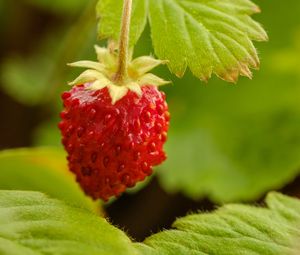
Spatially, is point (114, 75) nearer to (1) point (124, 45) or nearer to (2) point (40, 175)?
(1) point (124, 45)

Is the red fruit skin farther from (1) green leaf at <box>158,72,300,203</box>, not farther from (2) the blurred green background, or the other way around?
(1) green leaf at <box>158,72,300,203</box>

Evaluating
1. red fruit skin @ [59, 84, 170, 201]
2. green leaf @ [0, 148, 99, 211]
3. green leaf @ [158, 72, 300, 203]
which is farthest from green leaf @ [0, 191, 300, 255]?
green leaf @ [158, 72, 300, 203]

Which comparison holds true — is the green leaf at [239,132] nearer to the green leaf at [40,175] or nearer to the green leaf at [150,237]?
the green leaf at [40,175]

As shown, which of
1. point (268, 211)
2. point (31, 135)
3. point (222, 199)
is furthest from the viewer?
point (31, 135)

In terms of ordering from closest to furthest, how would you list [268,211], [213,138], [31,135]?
[268,211], [213,138], [31,135]

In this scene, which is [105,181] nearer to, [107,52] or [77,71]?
[107,52]

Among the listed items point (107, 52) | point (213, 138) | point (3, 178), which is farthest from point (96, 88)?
point (213, 138)

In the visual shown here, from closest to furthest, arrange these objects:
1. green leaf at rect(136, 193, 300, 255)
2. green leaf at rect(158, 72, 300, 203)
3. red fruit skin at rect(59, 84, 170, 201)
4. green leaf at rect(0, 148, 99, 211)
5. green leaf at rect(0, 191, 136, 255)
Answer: green leaf at rect(0, 191, 136, 255) → green leaf at rect(136, 193, 300, 255) → red fruit skin at rect(59, 84, 170, 201) → green leaf at rect(0, 148, 99, 211) → green leaf at rect(158, 72, 300, 203)

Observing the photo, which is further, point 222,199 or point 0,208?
point 222,199
